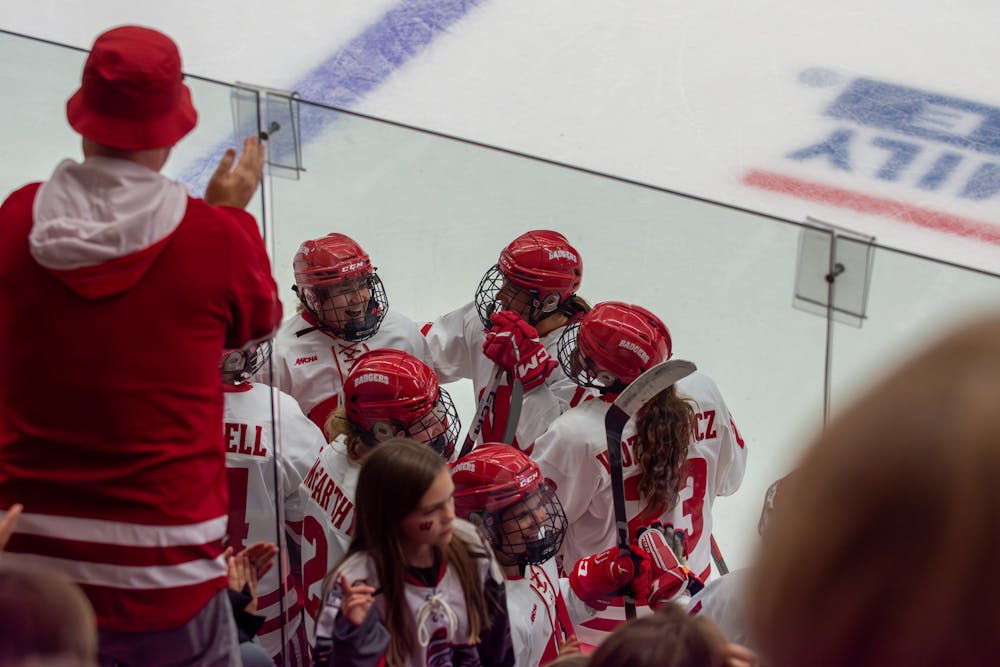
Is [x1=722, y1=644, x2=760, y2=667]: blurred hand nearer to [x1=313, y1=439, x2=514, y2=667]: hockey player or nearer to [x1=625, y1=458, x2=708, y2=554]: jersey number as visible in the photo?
[x1=313, y1=439, x2=514, y2=667]: hockey player

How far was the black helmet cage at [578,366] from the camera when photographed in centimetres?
212

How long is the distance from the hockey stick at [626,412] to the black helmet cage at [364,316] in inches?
23.7

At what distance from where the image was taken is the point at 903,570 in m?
0.37

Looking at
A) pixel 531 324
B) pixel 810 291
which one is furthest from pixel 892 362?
pixel 531 324

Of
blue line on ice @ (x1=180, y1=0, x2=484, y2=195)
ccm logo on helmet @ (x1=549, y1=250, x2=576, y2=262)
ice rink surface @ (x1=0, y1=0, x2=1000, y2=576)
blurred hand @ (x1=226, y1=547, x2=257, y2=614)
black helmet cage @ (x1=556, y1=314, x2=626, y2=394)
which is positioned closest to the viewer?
blurred hand @ (x1=226, y1=547, x2=257, y2=614)

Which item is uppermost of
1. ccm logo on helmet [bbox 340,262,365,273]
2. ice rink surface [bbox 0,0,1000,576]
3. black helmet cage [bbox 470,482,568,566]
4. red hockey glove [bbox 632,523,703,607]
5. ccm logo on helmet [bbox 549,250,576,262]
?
ice rink surface [bbox 0,0,1000,576]

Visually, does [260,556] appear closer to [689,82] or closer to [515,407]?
[515,407]

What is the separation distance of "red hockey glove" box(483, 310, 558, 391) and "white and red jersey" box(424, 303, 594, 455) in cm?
4

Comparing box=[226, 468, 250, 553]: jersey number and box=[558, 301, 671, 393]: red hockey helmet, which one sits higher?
box=[558, 301, 671, 393]: red hockey helmet

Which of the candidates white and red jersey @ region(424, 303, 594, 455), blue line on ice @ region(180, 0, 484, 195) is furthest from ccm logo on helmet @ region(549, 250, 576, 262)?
blue line on ice @ region(180, 0, 484, 195)

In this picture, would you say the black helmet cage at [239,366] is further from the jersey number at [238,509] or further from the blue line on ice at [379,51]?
the blue line on ice at [379,51]

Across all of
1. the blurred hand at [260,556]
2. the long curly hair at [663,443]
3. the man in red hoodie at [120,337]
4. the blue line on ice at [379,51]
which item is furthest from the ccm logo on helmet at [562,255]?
the blue line on ice at [379,51]

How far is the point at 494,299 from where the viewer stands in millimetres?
2457

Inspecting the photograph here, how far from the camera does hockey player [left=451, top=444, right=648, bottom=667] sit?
5.96 feet
